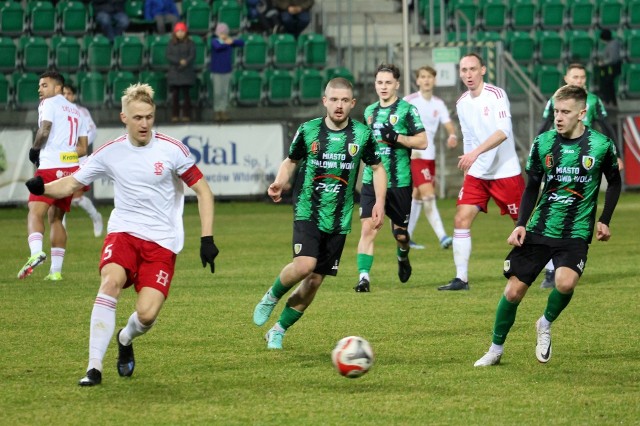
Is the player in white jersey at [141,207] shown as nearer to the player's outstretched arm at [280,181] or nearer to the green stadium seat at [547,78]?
the player's outstretched arm at [280,181]

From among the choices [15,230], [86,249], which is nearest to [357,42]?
[15,230]

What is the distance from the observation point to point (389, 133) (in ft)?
42.6

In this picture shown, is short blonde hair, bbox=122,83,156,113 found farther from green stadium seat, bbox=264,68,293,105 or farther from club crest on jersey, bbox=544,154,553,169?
green stadium seat, bbox=264,68,293,105

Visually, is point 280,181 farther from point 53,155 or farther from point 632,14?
point 632,14

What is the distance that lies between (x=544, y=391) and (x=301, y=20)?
20.6m

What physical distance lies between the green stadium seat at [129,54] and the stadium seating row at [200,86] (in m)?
0.22

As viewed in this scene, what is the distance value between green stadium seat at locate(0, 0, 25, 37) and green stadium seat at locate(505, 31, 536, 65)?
34.8ft

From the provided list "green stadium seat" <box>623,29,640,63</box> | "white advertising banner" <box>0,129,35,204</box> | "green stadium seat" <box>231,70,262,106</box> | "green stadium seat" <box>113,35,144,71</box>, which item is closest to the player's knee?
"white advertising banner" <box>0,129,35,204</box>

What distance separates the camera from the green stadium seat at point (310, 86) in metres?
26.0

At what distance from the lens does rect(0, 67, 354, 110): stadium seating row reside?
2494 centimetres

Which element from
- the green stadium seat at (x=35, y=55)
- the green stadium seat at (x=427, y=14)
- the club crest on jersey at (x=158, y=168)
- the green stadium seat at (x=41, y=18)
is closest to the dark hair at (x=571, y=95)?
the club crest on jersey at (x=158, y=168)

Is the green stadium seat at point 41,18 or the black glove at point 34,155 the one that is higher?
the green stadium seat at point 41,18

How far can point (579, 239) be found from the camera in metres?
8.33

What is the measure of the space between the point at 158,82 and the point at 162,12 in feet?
7.68
